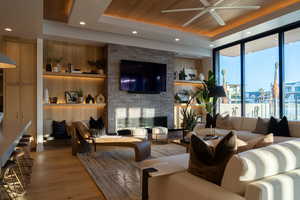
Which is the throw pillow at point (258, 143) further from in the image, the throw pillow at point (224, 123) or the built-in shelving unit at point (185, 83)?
the built-in shelving unit at point (185, 83)

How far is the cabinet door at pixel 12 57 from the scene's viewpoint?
481 centimetres

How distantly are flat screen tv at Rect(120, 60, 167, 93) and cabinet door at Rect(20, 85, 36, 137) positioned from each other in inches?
91.5

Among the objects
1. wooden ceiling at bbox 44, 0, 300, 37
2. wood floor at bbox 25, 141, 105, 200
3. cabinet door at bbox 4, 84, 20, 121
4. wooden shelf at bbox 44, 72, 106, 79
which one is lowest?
wood floor at bbox 25, 141, 105, 200

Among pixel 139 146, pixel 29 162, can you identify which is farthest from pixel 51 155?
pixel 139 146

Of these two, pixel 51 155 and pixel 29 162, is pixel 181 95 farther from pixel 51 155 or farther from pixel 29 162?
pixel 29 162

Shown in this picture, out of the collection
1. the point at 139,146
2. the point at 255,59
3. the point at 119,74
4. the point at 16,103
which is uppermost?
the point at 255,59

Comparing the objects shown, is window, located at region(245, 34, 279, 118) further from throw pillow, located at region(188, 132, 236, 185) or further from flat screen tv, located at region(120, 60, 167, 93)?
throw pillow, located at region(188, 132, 236, 185)

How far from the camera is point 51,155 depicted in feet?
14.5

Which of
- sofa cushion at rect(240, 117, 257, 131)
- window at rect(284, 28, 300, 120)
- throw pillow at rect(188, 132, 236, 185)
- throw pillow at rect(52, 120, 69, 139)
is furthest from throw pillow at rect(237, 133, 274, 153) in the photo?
throw pillow at rect(52, 120, 69, 139)

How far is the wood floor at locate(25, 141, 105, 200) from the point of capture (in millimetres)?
2529

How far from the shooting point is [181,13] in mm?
4809

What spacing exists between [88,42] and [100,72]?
35.2 inches

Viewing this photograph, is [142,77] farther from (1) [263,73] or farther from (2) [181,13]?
(1) [263,73]

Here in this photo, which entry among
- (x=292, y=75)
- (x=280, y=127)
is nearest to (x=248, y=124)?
(x=280, y=127)
